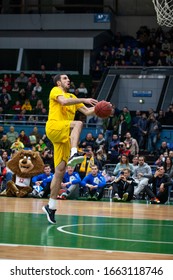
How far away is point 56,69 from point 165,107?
8639 mm

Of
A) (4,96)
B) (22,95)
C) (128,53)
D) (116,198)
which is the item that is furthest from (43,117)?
(116,198)

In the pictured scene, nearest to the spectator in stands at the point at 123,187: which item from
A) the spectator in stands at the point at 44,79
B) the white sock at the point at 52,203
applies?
the white sock at the point at 52,203

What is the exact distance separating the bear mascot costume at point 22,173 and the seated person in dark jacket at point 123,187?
2280 millimetres

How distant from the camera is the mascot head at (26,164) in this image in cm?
1927

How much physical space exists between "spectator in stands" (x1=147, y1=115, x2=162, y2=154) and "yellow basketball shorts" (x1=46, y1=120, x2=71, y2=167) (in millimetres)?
15761

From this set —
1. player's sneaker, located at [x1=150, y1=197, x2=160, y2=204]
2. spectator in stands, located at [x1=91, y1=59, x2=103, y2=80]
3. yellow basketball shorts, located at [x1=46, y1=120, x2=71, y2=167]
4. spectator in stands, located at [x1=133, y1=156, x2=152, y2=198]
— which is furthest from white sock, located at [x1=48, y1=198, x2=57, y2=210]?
spectator in stands, located at [x1=91, y1=59, x2=103, y2=80]

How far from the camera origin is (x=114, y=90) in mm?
33625

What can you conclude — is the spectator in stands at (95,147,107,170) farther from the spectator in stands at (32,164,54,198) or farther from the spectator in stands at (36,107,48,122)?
the spectator in stands at (36,107,48,122)

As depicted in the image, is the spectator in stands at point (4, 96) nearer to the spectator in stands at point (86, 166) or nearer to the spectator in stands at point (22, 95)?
the spectator in stands at point (22, 95)

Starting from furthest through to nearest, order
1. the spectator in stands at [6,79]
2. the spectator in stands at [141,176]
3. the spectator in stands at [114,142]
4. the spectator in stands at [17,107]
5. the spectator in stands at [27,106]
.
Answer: the spectator in stands at [6,79] < the spectator in stands at [17,107] < the spectator in stands at [27,106] < the spectator in stands at [114,142] < the spectator in stands at [141,176]

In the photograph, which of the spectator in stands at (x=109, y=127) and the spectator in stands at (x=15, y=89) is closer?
the spectator in stands at (x=109, y=127)

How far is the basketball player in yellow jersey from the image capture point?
10.3 m
